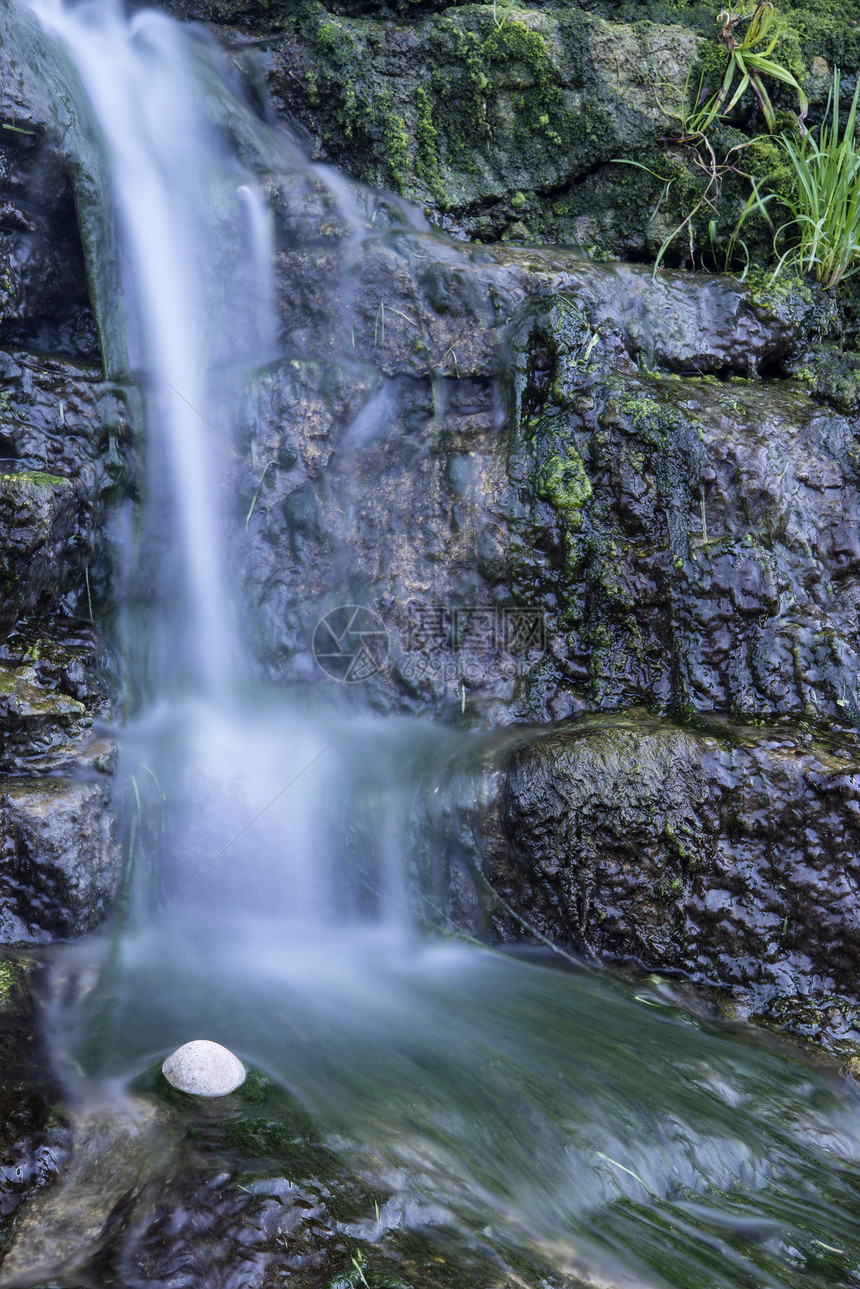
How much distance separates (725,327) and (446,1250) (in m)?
3.88

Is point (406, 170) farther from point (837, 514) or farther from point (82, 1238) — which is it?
point (82, 1238)

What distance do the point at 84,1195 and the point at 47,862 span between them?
135 cm

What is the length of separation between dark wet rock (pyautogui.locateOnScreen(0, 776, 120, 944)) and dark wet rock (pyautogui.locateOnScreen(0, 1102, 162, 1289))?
1041mm

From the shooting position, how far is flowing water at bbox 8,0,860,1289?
1.88 metres

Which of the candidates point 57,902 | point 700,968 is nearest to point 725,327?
point 700,968

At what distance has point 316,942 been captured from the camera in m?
3.11

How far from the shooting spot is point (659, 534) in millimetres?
3400

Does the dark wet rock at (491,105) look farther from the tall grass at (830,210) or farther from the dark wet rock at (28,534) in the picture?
the dark wet rock at (28,534)

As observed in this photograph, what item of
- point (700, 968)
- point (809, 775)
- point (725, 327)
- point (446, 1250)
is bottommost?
point (700, 968)

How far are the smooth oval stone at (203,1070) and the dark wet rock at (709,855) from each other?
1.27m

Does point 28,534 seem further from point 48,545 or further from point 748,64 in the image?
point 748,64

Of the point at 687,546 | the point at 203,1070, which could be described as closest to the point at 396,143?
the point at 687,546

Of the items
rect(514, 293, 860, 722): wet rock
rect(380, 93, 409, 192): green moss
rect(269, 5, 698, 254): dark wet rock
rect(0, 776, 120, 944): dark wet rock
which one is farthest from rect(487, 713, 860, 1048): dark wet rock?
rect(380, 93, 409, 192): green moss

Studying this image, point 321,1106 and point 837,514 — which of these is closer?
point 321,1106
